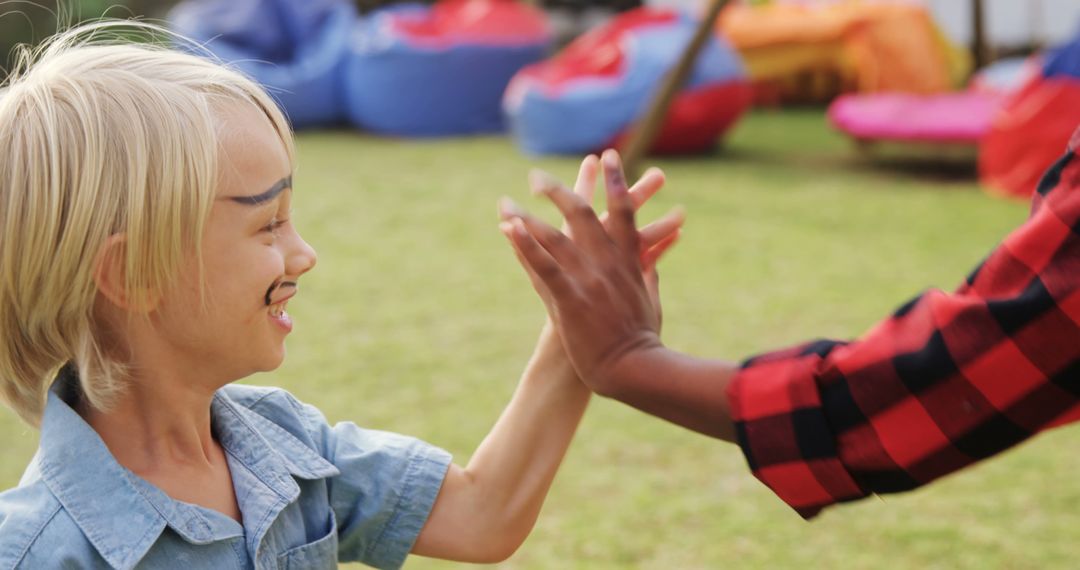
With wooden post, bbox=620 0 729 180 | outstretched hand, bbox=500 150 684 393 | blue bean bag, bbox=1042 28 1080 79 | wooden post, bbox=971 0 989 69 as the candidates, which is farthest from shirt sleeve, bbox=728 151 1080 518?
wooden post, bbox=971 0 989 69

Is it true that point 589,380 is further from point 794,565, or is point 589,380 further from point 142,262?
point 794,565

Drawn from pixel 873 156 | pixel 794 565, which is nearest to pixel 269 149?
pixel 794 565

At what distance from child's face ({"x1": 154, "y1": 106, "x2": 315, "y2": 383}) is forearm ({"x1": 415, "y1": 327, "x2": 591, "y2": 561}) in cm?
29

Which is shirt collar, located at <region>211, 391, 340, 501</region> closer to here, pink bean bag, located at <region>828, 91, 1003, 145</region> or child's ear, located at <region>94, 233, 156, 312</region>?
child's ear, located at <region>94, 233, 156, 312</region>

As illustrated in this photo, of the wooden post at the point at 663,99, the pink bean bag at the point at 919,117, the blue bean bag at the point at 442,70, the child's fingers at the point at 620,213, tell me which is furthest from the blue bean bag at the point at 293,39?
the child's fingers at the point at 620,213

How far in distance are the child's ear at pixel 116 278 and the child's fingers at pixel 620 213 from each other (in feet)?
1.53

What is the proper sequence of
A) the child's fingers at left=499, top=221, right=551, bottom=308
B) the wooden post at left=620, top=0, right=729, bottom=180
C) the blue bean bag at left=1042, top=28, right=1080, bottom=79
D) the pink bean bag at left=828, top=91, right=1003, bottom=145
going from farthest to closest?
the pink bean bag at left=828, top=91, right=1003, bottom=145, the wooden post at left=620, top=0, right=729, bottom=180, the blue bean bag at left=1042, top=28, right=1080, bottom=79, the child's fingers at left=499, top=221, right=551, bottom=308

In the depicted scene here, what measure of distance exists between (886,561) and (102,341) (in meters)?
1.82

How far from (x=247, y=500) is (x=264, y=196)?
316 millimetres

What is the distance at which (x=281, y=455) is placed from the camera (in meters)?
1.36

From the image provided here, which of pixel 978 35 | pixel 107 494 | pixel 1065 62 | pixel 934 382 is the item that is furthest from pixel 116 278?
pixel 978 35

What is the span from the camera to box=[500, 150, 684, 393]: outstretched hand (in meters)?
1.21

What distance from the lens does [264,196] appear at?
1273 millimetres

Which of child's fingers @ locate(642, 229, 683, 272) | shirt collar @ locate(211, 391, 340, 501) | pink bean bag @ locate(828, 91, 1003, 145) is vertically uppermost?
child's fingers @ locate(642, 229, 683, 272)
